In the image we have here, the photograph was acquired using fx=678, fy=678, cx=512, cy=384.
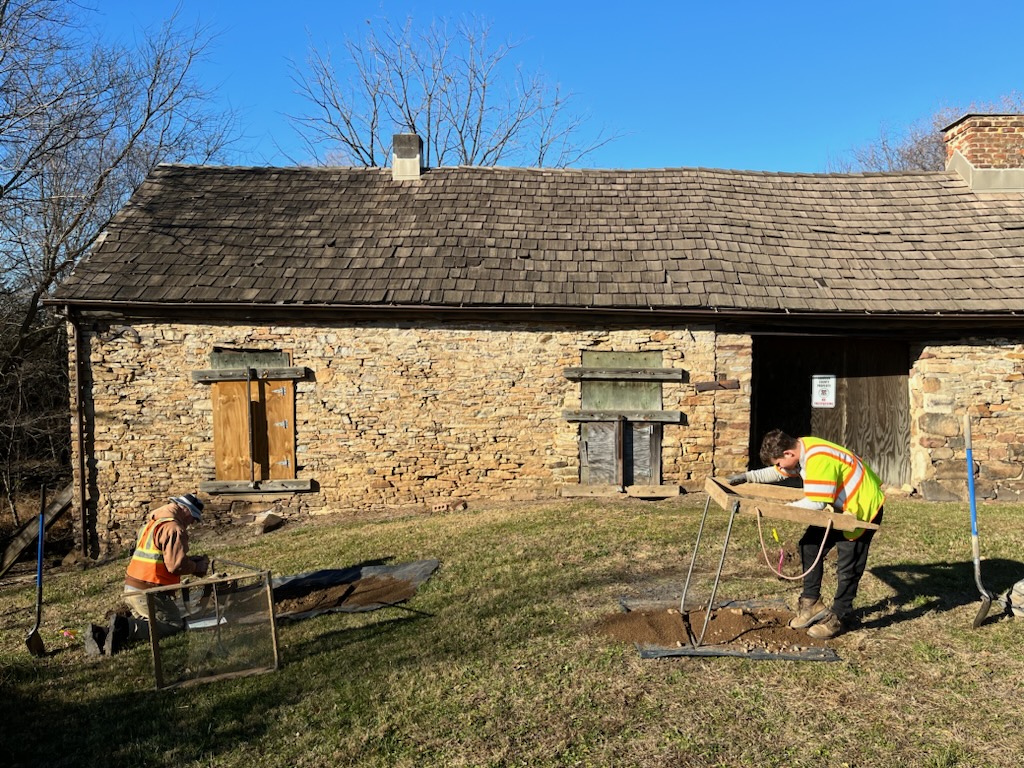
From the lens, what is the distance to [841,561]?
4777mm

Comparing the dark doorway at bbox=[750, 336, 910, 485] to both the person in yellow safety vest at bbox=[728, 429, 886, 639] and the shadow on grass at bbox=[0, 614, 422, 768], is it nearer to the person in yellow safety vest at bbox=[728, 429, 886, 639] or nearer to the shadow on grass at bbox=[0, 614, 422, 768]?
the person in yellow safety vest at bbox=[728, 429, 886, 639]

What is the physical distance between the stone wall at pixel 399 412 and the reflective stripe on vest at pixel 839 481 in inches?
200

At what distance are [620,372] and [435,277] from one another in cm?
306

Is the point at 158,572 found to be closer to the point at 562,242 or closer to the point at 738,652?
the point at 738,652

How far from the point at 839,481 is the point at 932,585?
227cm

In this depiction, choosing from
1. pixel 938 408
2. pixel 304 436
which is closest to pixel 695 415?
pixel 938 408

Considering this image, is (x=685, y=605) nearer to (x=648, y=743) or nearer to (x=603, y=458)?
(x=648, y=743)

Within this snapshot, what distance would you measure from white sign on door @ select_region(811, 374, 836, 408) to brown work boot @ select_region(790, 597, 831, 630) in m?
5.95

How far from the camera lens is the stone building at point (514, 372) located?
966cm

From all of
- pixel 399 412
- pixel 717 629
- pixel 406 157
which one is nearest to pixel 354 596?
pixel 717 629

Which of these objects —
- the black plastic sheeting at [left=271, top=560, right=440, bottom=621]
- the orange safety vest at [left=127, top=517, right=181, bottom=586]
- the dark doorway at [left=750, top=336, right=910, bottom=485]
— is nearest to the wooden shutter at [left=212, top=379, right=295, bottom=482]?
the black plastic sheeting at [left=271, top=560, right=440, bottom=621]

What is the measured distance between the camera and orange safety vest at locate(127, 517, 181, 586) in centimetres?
550

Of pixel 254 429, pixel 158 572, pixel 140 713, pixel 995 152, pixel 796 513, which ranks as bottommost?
pixel 140 713

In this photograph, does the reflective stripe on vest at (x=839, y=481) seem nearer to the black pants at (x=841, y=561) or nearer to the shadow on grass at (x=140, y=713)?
the black pants at (x=841, y=561)
